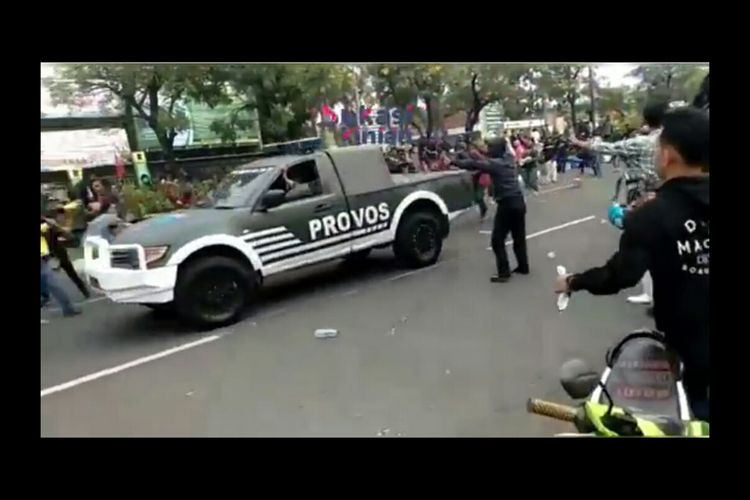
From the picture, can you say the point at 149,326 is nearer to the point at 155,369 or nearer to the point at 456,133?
the point at 155,369

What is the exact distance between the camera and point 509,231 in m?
3.23

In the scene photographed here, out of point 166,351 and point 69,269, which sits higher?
point 69,269

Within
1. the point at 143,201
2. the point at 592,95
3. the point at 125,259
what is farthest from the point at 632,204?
the point at 125,259

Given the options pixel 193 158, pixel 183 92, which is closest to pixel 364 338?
pixel 193 158

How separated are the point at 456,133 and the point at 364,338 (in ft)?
3.70

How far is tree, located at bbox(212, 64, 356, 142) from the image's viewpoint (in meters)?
2.58

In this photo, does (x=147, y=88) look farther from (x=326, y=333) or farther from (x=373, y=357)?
(x=373, y=357)

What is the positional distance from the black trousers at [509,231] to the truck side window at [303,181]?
1128mm

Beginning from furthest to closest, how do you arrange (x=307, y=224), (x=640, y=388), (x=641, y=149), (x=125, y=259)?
(x=307, y=224)
(x=125, y=259)
(x=641, y=149)
(x=640, y=388)

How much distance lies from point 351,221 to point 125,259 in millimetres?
1432

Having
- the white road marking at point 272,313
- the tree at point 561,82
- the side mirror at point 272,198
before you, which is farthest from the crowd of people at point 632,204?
the white road marking at point 272,313

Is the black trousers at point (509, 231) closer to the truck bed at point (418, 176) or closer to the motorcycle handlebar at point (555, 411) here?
the truck bed at point (418, 176)

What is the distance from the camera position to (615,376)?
6.55ft

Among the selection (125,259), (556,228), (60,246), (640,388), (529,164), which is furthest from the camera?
(125,259)
